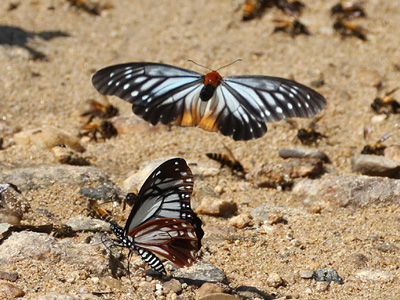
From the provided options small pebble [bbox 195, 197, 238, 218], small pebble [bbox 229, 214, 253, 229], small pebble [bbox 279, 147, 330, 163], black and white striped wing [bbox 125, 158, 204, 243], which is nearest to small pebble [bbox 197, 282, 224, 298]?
black and white striped wing [bbox 125, 158, 204, 243]

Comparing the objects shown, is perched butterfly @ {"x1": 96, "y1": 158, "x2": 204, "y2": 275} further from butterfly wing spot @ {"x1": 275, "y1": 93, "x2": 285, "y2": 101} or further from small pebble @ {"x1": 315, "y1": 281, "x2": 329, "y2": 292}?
butterfly wing spot @ {"x1": 275, "y1": 93, "x2": 285, "y2": 101}

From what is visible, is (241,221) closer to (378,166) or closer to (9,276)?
(378,166)

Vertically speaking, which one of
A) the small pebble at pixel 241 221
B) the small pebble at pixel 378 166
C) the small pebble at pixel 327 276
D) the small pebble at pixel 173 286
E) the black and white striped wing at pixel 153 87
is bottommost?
the small pebble at pixel 173 286

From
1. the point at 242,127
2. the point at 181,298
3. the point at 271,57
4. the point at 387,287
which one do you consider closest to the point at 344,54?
the point at 271,57

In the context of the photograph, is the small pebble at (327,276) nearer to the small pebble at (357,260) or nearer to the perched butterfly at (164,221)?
the small pebble at (357,260)

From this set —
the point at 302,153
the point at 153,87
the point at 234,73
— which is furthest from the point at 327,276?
the point at 234,73

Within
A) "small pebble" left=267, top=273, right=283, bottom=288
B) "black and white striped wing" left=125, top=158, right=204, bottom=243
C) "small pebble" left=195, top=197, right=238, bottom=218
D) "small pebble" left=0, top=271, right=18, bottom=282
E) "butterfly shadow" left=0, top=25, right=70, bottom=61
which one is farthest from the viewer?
"butterfly shadow" left=0, top=25, right=70, bottom=61

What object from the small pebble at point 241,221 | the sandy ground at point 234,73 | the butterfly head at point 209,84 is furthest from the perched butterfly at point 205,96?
the small pebble at point 241,221

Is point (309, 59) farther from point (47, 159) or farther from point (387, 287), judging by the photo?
point (387, 287)
